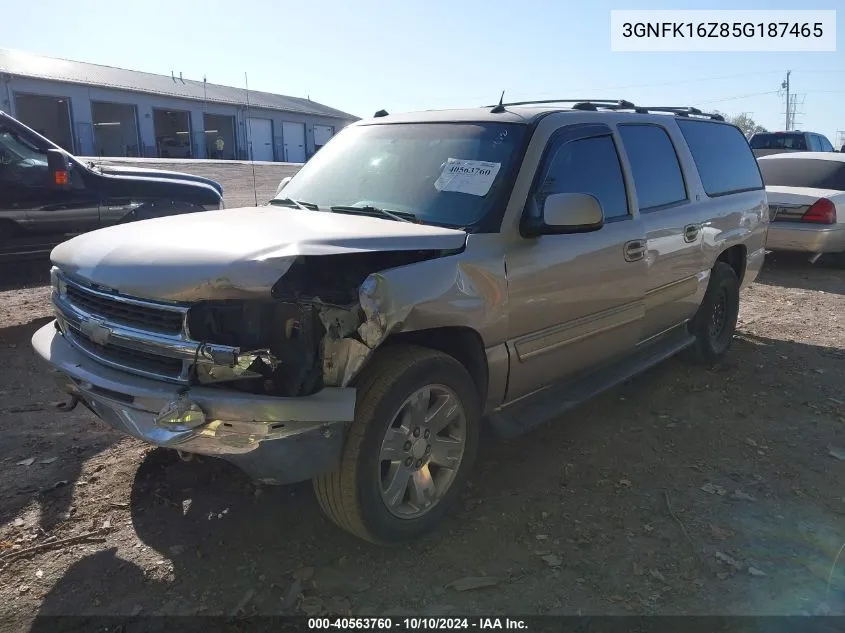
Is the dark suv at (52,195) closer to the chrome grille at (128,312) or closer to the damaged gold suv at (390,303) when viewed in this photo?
the damaged gold suv at (390,303)

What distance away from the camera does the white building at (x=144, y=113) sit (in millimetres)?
32750

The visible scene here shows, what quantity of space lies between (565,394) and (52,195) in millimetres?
5495

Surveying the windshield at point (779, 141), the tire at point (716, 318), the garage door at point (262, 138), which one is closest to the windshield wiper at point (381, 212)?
the tire at point (716, 318)

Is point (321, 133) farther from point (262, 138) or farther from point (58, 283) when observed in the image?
point (58, 283)

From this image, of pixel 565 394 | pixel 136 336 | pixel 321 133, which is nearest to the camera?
pixel 136 336

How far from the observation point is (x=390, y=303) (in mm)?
2625

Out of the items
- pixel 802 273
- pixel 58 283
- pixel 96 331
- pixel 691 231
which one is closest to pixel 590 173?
pixel 691 231

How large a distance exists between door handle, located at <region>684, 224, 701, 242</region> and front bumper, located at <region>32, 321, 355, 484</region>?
122 inches

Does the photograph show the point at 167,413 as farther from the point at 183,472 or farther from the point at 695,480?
the point at 695,480

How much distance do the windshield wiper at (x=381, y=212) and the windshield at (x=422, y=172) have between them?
0.10 feet

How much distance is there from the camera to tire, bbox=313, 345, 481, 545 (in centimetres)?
270

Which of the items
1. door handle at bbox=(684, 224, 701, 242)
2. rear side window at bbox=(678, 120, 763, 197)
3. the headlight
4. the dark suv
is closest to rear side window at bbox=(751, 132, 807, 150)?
rear side window at bbox=(678, 120, 763, 197)

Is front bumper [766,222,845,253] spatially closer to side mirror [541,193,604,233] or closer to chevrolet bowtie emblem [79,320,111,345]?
side mirror [541,193,604,233]

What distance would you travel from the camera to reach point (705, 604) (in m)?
2.68
